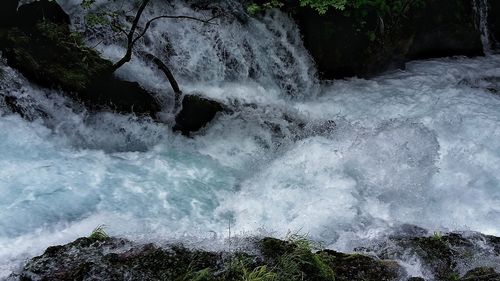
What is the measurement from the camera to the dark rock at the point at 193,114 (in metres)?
8.18

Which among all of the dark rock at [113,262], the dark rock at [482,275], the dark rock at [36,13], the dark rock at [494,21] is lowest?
the dark rock at [482,275]

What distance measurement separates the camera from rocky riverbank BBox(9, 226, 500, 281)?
4.63 metres

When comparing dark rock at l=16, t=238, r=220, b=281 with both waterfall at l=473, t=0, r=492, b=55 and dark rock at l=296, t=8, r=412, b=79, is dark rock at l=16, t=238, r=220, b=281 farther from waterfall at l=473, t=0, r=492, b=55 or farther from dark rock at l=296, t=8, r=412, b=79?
waterfall at l=473, t=0, r=492, b=55

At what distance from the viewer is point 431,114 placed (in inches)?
355

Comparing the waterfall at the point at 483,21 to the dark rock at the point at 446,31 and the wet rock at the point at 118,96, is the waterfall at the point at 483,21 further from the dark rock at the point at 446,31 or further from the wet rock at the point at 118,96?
the wet rock at the point at 118,96

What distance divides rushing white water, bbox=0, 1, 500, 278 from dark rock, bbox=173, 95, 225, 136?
18 centimetres

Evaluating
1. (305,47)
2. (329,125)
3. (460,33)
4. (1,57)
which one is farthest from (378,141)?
(1,57)

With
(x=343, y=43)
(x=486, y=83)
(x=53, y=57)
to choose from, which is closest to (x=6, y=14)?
(x=53, y=57)

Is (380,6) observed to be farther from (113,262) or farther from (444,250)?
(113,262)

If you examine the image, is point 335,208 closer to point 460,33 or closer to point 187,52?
point 187,52

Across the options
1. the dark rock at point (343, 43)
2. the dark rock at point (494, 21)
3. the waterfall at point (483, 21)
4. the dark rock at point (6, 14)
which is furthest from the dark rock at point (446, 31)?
the dark rock at point (6, 14)

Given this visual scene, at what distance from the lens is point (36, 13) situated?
8117mm

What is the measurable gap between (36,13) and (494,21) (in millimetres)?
10763

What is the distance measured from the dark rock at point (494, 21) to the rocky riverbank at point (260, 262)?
27.2 ft
